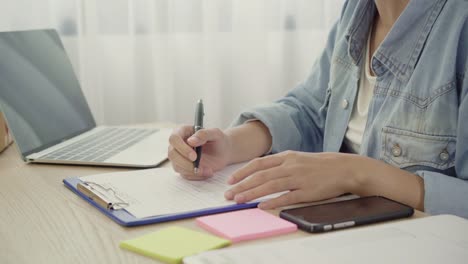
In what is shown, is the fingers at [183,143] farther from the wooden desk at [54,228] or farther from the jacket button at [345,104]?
the jacket button at [345,104]

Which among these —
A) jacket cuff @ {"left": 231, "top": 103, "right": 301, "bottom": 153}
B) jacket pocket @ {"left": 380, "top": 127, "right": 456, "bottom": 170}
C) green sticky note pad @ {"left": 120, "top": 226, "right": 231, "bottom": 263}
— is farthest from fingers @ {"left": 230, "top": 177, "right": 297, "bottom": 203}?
jacket cuff @ {"left": 231, "top": 103, "right": 301, "bottom": 153}

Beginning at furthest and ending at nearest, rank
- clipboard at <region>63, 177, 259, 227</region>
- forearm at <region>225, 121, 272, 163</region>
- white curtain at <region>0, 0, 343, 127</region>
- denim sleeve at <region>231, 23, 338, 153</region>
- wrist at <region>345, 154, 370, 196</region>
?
1. white curtain at <region>0, 0, 343, 127</region>
2. denim sleeve at <region>231, 23, 338, 153</region>
3. forearm at <region>225, 121, 272, 163</region>
4. wrist at <region>345, 154, 370, 196</region>
5. clipboard at <region>63, 177, 259, 227</region>

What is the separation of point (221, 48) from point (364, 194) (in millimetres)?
1220

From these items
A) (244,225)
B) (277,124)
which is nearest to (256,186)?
(244,225)

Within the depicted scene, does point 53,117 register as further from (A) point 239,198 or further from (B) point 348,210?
(B) point 348,210

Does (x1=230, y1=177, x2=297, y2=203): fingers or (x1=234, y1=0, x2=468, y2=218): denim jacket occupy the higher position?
(x1=234, y1=0, x2=468, y2=218): denim jacket

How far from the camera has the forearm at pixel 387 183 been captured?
0.76m

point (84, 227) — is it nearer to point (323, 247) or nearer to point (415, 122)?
point (323, 247)

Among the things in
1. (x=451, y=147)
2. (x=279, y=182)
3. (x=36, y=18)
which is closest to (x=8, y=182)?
(x=279, y=182)

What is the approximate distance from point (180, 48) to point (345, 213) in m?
1.30

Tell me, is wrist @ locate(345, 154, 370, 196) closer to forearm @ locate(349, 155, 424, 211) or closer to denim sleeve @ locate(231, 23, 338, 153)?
forearm @ locate(349, 155, 424, 211)

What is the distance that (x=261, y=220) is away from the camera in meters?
0.66

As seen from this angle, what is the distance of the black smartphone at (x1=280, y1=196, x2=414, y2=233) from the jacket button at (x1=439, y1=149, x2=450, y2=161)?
0.60ft

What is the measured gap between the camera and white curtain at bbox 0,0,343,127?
1.75m
